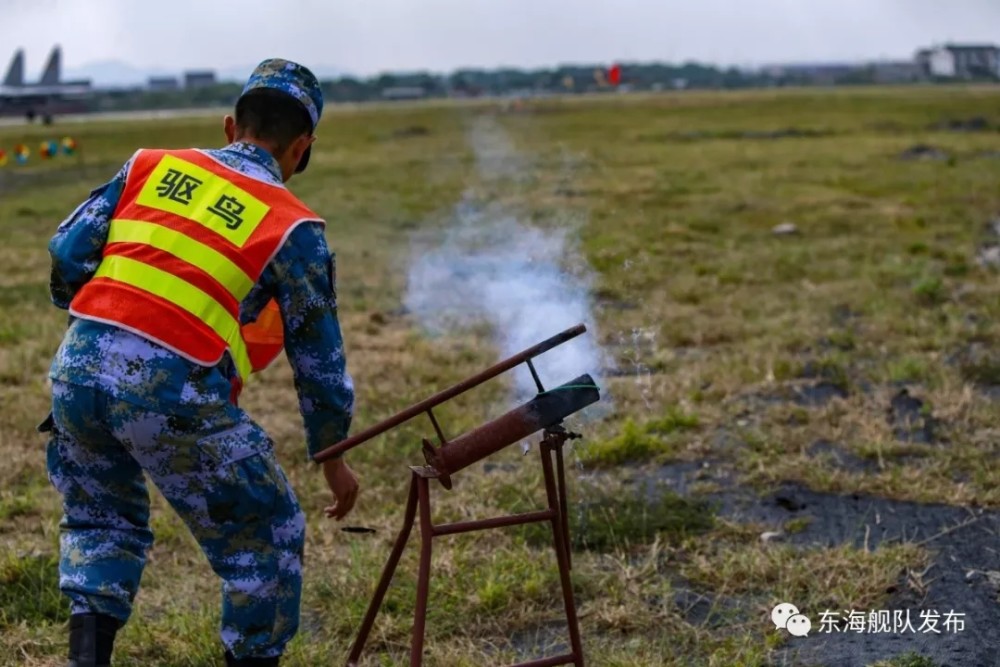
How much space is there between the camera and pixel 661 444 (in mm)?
5582

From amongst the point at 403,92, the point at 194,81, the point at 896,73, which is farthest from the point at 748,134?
the point at 896,73

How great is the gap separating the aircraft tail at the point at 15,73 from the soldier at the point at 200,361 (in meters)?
44.5

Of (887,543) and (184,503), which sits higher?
(184,503)

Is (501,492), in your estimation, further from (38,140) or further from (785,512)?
(38,140)

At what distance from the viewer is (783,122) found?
4031 centimetres

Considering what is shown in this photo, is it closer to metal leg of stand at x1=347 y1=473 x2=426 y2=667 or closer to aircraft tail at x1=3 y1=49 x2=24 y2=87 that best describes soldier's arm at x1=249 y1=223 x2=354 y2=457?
metal leg of stand at x1=347 y1=473 x2=426 y2=667

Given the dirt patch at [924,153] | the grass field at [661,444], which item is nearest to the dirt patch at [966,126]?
the dirt patch at [924,153]

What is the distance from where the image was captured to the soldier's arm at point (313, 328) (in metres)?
2.72

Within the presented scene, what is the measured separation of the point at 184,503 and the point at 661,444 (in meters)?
3.24

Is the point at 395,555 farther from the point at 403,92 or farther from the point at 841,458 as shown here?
the point at 403,92

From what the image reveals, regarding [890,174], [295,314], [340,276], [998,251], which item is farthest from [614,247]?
[890,174]

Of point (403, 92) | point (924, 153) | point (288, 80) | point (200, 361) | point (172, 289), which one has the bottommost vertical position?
point (924, 153)

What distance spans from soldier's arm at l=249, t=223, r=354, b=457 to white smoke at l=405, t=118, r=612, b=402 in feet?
6.40

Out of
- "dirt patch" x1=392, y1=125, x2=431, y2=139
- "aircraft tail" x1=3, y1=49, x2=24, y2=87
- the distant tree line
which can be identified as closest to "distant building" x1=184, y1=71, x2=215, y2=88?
the distant tree line
